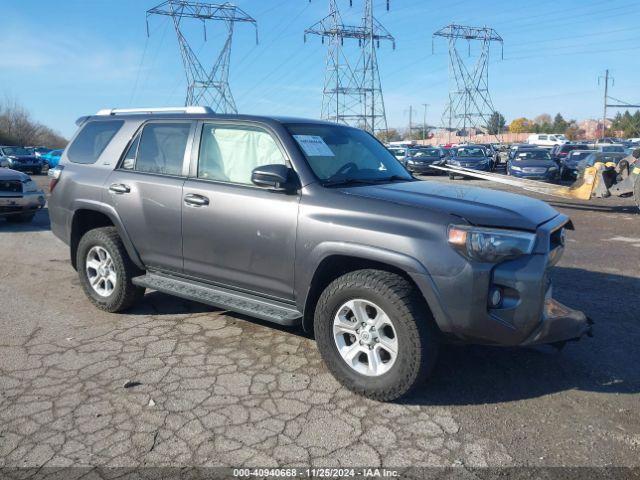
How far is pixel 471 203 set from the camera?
12.4ft

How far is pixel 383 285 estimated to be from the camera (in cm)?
357

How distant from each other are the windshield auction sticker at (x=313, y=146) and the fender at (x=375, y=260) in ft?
2.87

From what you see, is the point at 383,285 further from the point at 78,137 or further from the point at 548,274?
the point at 78,137

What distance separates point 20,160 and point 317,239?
111ft

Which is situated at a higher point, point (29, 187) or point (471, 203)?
point (471, 203)

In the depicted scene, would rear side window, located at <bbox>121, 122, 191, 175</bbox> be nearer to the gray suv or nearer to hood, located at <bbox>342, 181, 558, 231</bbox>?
the gray suv

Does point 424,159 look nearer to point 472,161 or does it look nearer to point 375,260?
point 472,161

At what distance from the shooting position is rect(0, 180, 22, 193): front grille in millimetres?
11039

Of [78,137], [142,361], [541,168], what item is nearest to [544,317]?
[142,361]

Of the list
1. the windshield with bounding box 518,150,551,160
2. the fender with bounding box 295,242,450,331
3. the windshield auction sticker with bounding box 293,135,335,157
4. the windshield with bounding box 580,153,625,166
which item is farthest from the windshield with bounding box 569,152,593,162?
the fender with bounding box 295,242,450,331

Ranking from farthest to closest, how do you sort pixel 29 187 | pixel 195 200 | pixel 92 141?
pixel 29 187 → pixel 92 141 → pixel 195 200

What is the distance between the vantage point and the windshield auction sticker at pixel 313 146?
4.34 metres

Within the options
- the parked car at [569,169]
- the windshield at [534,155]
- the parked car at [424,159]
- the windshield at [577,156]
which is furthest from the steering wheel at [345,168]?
the parked car at [424,159]

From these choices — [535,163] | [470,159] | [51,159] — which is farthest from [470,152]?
[51,159]
